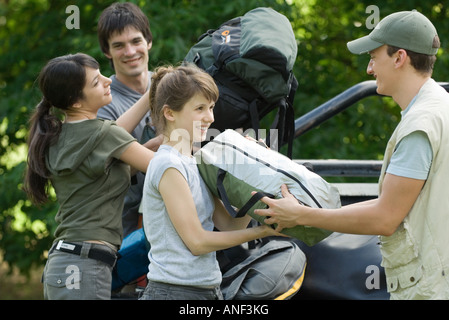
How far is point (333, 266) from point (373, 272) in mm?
203

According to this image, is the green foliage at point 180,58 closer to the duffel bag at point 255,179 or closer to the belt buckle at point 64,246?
the belt buckle at point 64,246

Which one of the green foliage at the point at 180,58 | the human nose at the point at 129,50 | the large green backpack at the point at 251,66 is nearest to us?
the large green backpack at the point at 251,66

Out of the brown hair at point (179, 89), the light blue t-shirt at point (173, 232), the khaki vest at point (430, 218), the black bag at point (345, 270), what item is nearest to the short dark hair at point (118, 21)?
the brown hair at point (179, 89)

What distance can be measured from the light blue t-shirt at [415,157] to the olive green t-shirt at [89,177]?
3.89ft

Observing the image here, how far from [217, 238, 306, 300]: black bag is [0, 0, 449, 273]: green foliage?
9.50 feet

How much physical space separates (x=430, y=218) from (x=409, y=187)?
141 millimetres

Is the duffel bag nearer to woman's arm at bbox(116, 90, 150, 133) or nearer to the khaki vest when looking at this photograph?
the khaki vest

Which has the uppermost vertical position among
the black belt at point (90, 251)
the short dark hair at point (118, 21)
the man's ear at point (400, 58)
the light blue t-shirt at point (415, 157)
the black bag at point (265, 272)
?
the man's ear at point (400, 58)

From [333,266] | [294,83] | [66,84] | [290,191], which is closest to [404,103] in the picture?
[290,191]

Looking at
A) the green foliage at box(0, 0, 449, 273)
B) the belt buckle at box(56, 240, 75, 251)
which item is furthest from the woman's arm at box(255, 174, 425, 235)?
the green foliage at box(0, 0, 449, 273)

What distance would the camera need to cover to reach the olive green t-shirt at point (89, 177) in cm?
284

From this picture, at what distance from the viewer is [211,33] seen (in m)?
3.39

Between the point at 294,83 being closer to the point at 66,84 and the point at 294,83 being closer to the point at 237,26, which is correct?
the point at 237,26

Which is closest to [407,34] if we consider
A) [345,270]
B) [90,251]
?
[345,270]
